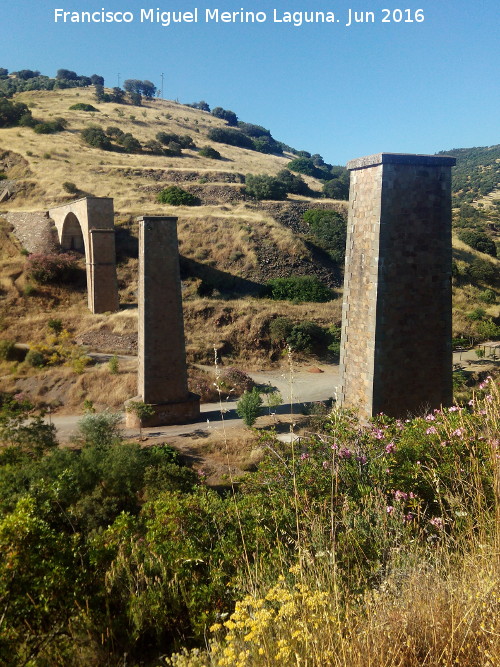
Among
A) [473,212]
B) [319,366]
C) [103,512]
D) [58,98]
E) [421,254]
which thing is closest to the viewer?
[421,254]

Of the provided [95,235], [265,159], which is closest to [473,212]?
[265,159]

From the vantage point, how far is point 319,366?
889 inches

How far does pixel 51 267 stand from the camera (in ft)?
85.7

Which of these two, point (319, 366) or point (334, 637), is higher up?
point (334, 637)

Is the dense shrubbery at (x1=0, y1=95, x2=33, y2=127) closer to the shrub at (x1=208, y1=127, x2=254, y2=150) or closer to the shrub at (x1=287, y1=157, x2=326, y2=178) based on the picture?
the shrub at (x1=208, y1=127, x2=254, y2=150)

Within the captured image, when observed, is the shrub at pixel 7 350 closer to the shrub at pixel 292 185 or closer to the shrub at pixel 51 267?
the shrub at pixel 51 267

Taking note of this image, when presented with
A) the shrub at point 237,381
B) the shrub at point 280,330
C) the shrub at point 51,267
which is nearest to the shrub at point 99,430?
the shrub at point 237,381

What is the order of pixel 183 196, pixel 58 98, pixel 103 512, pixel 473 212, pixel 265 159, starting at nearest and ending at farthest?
1. pixel 103 512
2. pixel 183 196
3. pixel 473 212
4. pixel 265 159
5. pixel 58 98

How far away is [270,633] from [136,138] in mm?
49385

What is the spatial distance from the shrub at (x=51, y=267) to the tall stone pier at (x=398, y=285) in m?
21.9

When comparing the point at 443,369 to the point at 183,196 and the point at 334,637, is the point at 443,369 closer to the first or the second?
the point at 334,637

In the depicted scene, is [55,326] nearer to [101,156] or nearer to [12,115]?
[101,156]

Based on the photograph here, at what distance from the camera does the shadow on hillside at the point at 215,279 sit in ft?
91.2

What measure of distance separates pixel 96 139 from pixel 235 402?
33245mm
